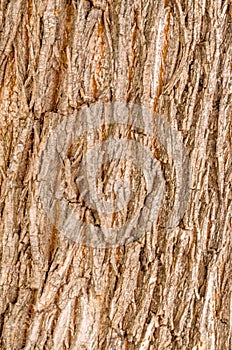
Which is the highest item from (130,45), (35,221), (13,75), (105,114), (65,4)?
(65,4)

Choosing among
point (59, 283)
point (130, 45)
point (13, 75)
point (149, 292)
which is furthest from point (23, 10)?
point (149, 292)

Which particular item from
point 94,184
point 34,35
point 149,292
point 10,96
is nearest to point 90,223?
point 94,184

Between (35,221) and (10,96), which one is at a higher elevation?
(10,96)

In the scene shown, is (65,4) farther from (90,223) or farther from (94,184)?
(90,223)

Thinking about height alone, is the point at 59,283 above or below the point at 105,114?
below

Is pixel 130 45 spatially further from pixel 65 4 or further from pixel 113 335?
pixel 113 335

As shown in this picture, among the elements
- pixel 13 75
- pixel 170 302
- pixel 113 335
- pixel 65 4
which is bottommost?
pixel 113 335
